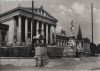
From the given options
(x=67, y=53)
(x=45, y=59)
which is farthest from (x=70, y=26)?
(x=45, y=59)

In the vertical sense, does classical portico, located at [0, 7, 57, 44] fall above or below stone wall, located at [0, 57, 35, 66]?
above

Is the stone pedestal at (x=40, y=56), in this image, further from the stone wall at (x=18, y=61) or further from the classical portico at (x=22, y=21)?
the classical portico at (x=22, y=21)

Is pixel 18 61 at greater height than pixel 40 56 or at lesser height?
lesser

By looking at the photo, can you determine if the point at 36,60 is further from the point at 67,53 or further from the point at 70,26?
the point at 70,26

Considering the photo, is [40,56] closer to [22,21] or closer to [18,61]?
[18,61]

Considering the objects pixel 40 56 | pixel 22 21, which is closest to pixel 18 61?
pixel 40 56

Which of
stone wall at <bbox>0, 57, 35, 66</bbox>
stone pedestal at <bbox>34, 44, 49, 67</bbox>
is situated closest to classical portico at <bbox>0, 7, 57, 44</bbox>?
stone pedestal at <bbox>34, 44, 49, 67</bbox>

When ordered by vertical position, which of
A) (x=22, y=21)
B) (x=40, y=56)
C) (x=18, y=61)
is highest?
(x=22, y=21)

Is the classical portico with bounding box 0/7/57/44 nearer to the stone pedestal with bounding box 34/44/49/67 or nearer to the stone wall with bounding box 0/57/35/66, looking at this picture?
the stone pedestal with bounding box 34/44/49/67

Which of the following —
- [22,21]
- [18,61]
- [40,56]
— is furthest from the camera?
[22,21]

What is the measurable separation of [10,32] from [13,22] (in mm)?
1564

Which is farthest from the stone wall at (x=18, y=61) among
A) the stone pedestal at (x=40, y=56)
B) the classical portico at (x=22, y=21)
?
the classical portico at (x=22, y=21)

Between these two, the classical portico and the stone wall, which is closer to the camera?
the stone wall

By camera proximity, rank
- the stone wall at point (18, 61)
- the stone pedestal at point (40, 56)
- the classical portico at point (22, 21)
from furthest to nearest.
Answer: the classical portico at point (22, 21)
the stone pedestal at point (40, 56)
the stone wall at point (18, 61)
